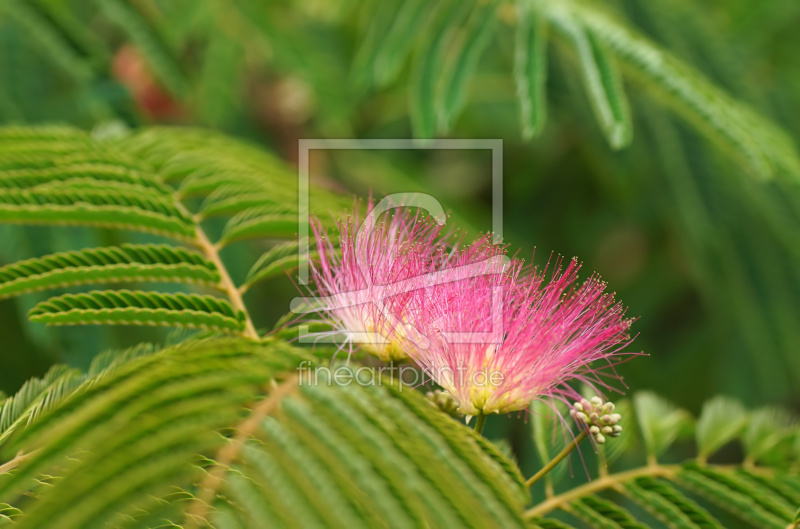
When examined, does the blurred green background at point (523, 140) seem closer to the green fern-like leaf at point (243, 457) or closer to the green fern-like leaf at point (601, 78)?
the green fern-like leaf at point (601, 78)

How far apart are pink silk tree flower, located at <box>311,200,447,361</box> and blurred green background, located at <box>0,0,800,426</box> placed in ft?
2.61

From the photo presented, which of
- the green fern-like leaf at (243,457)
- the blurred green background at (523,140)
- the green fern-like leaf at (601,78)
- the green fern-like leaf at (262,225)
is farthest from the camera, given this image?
the blurred green background at (523,140)

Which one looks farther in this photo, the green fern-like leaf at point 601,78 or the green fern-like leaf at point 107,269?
the green fern-like leaf at point 601,78

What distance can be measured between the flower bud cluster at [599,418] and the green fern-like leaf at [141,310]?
0.53 metres

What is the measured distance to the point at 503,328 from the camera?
1062mm

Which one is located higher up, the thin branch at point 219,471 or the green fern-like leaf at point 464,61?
the green fern-like leaf at point 464,61

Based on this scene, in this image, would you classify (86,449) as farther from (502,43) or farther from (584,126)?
(502,43)

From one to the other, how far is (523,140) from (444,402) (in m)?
2.06

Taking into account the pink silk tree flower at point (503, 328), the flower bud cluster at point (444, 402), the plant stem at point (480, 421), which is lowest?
the plant stem at point (480, 421)

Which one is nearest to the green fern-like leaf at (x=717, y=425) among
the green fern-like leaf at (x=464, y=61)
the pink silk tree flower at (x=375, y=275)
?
the pink silk tree flower at (x=375, y=275)

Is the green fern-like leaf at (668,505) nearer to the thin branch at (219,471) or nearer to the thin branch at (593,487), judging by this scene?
the thin branch at (593,487)

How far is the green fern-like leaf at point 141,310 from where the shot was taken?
1074mm

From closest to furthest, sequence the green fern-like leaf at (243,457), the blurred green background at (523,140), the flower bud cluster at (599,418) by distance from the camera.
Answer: the green fern-like leaf at (243,457)
the flower bud cluster at (599,418)
the blurred green background at (523,140)

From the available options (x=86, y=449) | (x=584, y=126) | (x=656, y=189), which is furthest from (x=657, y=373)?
(x=86, y=449)
